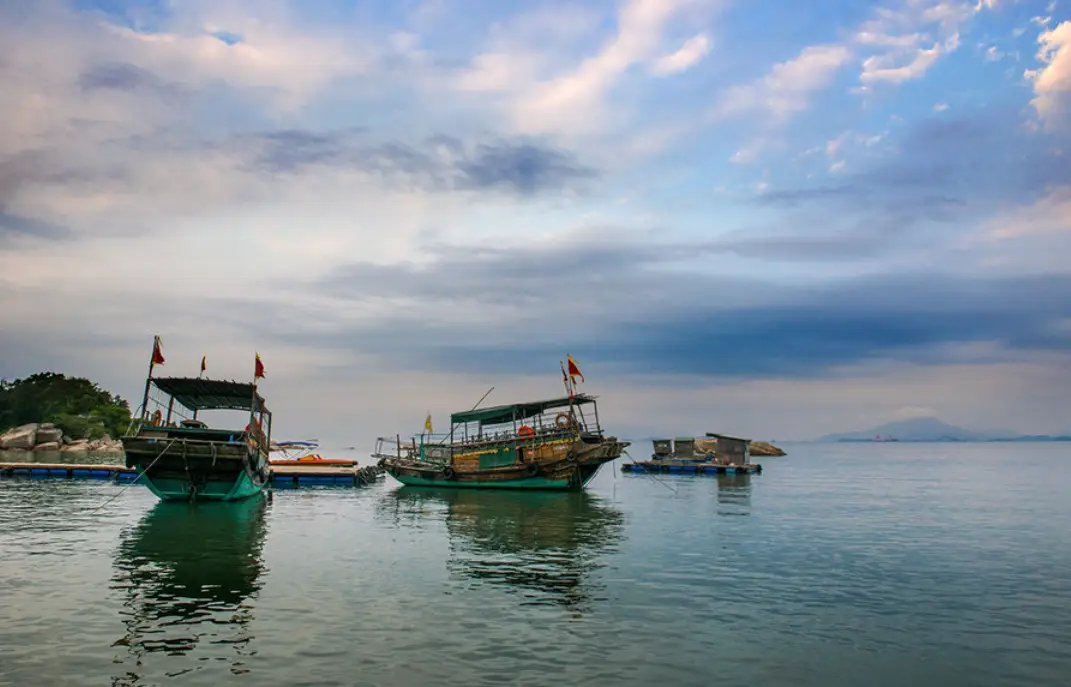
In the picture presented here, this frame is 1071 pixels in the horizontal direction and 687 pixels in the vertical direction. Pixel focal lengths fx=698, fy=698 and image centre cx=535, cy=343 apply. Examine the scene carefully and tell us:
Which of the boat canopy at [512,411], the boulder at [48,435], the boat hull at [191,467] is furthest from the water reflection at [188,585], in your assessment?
the boulder at [48,435]

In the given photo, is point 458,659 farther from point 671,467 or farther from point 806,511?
point 671,467

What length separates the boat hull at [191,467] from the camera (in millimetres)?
33281

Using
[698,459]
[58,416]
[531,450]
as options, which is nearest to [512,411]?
[531,450]

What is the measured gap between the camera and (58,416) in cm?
10525

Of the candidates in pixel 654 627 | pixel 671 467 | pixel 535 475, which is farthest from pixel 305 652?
pixel 671 467

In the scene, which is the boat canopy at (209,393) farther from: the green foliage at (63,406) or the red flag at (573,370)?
the green foliage at (63,406)

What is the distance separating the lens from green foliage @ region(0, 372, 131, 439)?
104625mm

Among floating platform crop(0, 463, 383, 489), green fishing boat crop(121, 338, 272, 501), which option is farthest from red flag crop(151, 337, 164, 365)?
floating platform crop(0, 463, 383, 489)

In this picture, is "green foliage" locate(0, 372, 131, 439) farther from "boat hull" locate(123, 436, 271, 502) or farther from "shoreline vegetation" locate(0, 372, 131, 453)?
"boat hull" locate(123, 436, 271, 502)

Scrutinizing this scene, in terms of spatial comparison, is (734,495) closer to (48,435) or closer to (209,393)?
(209,393)

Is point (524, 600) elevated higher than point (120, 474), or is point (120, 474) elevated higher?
point (120, 474)

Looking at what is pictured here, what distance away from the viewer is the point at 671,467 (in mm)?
72625

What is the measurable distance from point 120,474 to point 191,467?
21.7 meters

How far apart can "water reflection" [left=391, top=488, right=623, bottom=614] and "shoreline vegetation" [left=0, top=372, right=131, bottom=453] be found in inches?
3037
